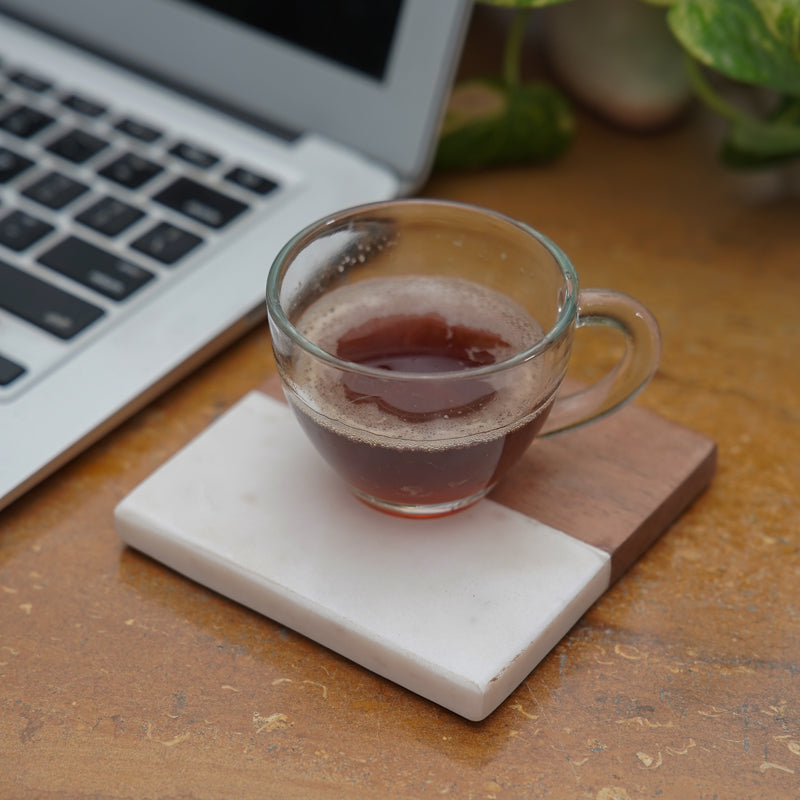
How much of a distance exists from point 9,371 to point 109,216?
12 cm

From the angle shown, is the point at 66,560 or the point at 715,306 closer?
the point at 66,560

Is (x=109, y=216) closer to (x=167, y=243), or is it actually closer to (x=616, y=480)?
(x=167, y=243)

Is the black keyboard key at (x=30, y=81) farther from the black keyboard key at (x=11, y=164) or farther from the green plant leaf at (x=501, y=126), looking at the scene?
the green plant leaf at (x=501, y=126)

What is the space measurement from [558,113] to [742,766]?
0.46 metres

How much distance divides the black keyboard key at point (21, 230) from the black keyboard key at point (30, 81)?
0.51ft

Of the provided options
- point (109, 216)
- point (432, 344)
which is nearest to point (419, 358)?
point (432, 344)

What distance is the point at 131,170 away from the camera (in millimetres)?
609

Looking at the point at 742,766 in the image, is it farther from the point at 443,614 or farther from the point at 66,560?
the point at 66,560

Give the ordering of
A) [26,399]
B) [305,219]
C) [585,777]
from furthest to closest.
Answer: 1. [305,219]
2. [26,399]
3. [585,777]

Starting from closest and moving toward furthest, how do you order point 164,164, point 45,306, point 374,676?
point 374,676, point 45,306, point 164,164

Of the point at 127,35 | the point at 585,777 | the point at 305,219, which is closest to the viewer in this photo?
the point at 585,777

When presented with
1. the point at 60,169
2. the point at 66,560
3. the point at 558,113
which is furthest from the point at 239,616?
the point at 558,113

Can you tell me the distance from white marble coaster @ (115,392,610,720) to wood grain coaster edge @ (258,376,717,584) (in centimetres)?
1

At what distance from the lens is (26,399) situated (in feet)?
1.57
